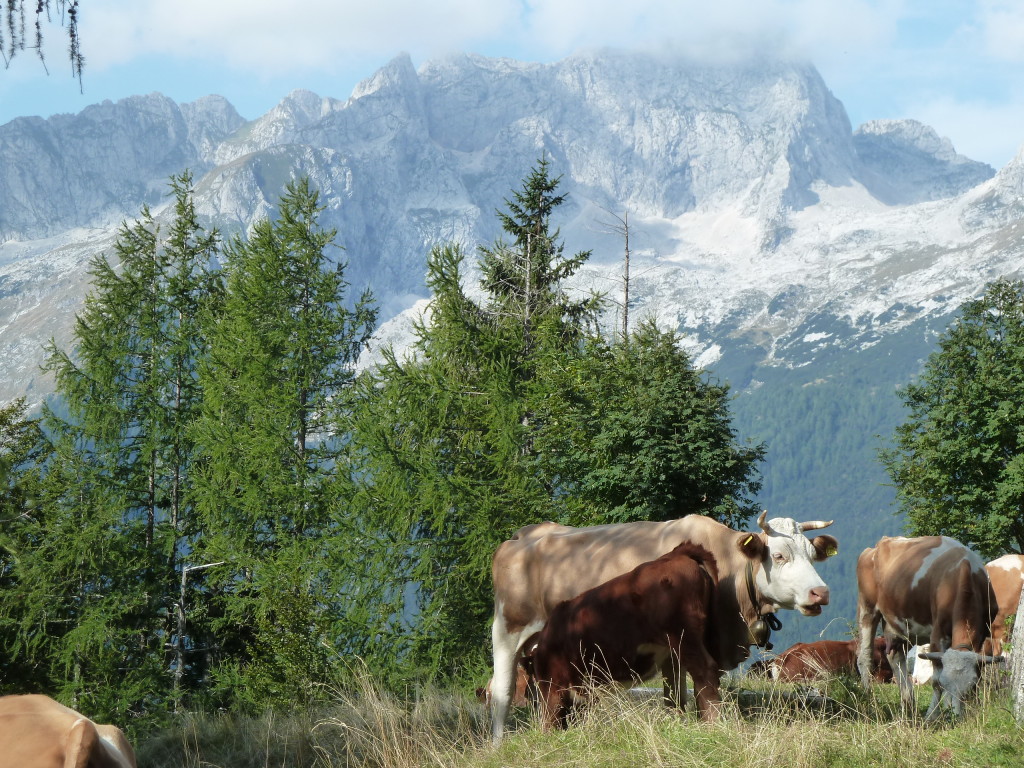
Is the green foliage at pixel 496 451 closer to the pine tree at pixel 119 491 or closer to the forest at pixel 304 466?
the forest at pixel 304 466

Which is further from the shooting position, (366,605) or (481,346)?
(481,346)

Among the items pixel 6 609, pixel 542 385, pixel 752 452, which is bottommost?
pixel 6 609

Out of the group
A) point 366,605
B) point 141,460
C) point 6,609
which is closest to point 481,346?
point 366,605

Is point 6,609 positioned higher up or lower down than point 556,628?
lower down

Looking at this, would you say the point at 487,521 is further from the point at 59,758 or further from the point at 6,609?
the point at 59,758

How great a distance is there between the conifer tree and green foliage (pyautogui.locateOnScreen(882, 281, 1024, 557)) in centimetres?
2010

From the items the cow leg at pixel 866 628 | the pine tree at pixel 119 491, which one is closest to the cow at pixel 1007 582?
the cow leg at pixel 866 628

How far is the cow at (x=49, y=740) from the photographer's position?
525 cm

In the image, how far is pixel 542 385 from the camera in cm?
2380

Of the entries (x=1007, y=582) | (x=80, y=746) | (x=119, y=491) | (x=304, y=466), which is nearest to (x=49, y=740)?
(x=80, y=746)

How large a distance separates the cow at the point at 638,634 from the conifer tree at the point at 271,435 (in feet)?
50.0

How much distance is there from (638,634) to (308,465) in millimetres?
19383

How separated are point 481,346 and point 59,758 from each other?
66.7 feet

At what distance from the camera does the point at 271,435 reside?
24.8 m
